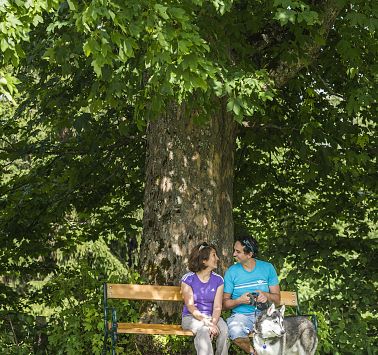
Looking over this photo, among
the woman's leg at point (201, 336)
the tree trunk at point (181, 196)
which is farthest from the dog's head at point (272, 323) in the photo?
the tree trunk at point (181, 196)

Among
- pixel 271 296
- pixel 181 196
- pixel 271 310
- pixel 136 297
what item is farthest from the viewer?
pixel 181 196

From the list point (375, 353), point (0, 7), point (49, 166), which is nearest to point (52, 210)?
point (49, 166)

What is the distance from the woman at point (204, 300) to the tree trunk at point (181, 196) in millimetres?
993

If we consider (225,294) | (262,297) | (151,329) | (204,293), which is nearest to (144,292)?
(151,329)

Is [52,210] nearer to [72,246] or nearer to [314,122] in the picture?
[72,246]

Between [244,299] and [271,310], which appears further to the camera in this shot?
[244,299]

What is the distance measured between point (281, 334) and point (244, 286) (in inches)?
46.7

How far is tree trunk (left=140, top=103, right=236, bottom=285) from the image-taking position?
891 centimetres

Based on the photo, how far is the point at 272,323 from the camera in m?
6.32

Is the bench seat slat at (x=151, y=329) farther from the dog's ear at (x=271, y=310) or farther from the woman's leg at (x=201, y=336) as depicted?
the dog's ear at (x=271, y=310)

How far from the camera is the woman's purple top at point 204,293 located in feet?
25.4

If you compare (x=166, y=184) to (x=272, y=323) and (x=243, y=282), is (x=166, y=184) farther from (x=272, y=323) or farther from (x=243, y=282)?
(x=272, y=323)

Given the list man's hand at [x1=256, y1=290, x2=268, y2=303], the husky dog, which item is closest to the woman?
man's hand at [x1=256, y1=290, x2=268, y2=303]

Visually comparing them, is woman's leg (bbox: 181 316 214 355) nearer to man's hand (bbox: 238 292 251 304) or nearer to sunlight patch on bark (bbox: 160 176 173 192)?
man's hand (bbox: 238 292 251 304)
